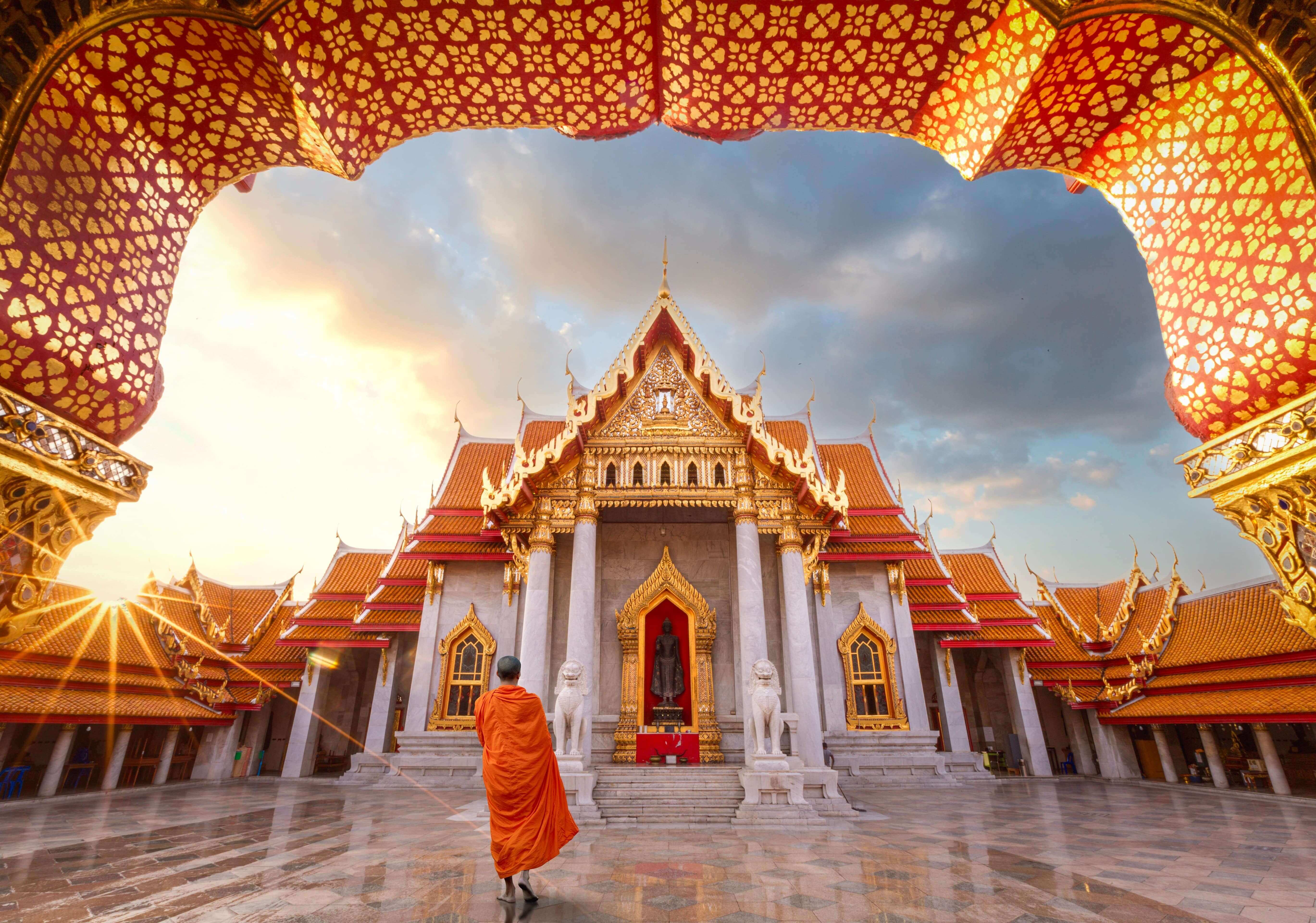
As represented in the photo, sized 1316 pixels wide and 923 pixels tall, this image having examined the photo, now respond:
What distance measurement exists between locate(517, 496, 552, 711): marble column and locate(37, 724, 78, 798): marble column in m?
10.5

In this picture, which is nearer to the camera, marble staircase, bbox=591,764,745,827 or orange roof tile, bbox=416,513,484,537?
marble staircase, bbox=591,764,745,827

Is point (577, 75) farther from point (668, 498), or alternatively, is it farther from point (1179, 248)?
point (668, 498)

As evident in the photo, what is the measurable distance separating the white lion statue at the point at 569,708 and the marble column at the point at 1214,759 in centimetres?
1567

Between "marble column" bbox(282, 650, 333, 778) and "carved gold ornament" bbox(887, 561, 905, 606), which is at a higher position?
"carved gold ornament" bbox(887, 561, 905, 606)

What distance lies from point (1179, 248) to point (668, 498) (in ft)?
25.8

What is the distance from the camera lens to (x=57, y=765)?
38.8ft

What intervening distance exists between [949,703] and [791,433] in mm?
8203

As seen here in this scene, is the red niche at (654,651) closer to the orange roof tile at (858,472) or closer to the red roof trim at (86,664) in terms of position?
the orange roof tile at (858,472)

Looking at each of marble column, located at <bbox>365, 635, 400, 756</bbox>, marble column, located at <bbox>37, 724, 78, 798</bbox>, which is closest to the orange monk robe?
marble column, located at <bbox>365, 635, 400, 756</bbox>

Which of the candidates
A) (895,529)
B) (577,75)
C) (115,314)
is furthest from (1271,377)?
(895,529)

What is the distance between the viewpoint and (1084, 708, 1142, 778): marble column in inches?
650

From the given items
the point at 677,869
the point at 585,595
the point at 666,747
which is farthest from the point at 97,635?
the point at 677,869

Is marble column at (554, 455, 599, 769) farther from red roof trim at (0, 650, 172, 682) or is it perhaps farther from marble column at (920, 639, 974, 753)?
red roof trim at (0, 650, 172, 682)

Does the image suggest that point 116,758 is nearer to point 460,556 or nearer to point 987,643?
point 460,556
